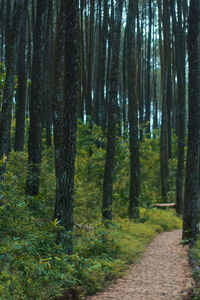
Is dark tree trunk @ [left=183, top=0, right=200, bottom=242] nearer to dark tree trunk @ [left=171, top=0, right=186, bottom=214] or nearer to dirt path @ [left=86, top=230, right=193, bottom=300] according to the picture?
dirt path @ [left=86, top=230, right=193, bottom=300]

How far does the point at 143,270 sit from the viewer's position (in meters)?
7.73

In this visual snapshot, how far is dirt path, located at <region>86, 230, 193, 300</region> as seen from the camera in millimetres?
5945

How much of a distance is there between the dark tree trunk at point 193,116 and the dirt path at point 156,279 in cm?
107

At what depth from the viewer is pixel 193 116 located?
1009cm

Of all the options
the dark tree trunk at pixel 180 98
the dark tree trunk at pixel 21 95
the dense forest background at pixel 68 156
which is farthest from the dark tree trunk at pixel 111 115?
the dark tree trunk at pixel 180 98

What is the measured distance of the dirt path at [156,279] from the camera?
5.95 meters

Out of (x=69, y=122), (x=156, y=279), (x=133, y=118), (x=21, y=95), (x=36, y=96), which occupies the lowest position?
(x=156, y=279)

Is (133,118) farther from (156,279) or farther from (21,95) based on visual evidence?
(156,279)

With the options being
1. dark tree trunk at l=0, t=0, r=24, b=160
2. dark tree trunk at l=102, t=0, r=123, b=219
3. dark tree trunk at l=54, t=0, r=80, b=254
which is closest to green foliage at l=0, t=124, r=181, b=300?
dark tree trunk at l=54, t=0, r=80, b=254

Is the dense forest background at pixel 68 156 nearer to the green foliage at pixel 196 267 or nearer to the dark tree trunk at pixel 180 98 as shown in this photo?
the dark tree trunk at pixel 180 98

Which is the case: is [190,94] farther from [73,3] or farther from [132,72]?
[73,3]

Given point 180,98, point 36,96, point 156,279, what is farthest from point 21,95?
point 156,279

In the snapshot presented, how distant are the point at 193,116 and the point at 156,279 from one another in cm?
456

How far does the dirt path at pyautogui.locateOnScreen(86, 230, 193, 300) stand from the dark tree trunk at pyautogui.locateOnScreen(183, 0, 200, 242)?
3.50 ft
